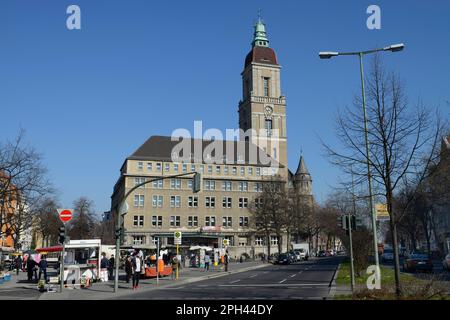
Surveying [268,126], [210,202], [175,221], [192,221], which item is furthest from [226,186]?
[268,126]

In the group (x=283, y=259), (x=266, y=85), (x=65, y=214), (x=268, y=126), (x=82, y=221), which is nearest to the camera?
(x=65, y=214)

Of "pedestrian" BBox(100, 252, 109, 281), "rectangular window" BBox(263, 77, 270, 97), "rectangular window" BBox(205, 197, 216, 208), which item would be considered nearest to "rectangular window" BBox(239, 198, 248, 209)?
"rectangular window" BBox(205, 197, 216, 208)

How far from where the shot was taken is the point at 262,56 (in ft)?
379

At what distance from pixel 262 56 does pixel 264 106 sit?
45.3 feet

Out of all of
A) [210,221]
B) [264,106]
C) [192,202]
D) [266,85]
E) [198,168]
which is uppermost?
[266,85]

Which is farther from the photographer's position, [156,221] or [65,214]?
[156,221]

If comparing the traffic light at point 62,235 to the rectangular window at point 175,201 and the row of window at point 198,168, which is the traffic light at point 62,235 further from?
the rectangular window at point 175,201

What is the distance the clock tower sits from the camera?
108 m

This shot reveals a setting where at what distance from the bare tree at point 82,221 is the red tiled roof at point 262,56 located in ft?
170

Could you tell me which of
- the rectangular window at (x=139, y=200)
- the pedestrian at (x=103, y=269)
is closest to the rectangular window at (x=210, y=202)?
the rectangular window at (x=139, y=200)

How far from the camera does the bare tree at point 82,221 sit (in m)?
84.6

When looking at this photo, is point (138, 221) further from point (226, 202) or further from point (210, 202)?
point (226, 202)

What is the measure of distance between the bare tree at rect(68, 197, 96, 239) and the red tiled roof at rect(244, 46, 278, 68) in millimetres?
51715
